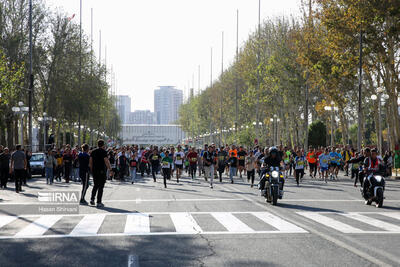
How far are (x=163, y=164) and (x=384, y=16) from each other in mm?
16883

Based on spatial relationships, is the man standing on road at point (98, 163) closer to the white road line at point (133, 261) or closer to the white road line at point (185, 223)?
the white road line at point (185, 223)

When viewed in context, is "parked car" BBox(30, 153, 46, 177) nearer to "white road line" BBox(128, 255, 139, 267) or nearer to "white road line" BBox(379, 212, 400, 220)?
"white road line" BBox(379, 212, 400, 220)

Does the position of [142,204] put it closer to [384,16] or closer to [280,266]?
[280,266]

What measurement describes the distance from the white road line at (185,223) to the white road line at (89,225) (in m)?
1.55

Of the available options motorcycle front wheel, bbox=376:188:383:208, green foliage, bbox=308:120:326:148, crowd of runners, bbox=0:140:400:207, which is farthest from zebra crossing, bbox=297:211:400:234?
green foliage, bbox=308:120:326:148

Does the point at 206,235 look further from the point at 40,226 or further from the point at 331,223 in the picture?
the point at 40,226

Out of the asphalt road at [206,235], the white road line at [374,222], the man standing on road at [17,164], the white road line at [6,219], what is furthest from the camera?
the man standing on road at [17,164]

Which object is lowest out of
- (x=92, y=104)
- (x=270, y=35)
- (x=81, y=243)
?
(x=81, y=243)

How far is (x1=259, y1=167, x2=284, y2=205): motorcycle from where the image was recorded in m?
16.1

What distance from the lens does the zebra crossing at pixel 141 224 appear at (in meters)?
10.7

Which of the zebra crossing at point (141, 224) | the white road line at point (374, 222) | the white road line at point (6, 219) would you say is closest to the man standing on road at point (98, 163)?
the zebra crossing at point (141, 224)

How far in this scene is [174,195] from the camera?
20.1m

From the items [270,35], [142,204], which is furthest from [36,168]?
[270,35]

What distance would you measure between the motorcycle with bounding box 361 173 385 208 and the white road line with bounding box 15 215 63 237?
834cm
